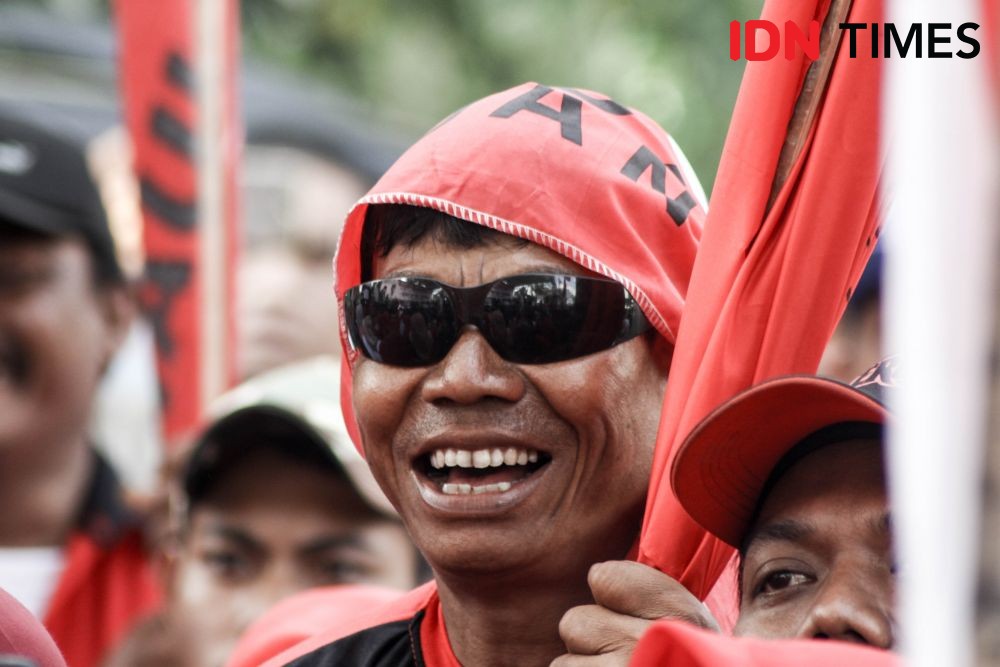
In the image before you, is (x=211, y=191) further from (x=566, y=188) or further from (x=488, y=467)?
(x=488, y=467)

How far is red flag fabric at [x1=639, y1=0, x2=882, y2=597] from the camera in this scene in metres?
2.22

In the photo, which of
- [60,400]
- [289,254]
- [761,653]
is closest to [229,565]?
[60,400]

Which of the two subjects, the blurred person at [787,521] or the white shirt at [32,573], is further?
the white shirt at [32,573]

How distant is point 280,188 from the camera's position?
8.20 m

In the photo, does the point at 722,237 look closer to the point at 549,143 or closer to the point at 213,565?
the point at 549,143

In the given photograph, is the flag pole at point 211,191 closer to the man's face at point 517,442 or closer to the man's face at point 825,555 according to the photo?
the man's face at point 517,442

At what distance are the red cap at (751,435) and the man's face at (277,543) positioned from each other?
1656mm

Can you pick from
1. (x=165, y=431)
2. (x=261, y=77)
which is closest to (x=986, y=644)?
(x=165, y=431)

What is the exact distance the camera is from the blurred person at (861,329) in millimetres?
4391

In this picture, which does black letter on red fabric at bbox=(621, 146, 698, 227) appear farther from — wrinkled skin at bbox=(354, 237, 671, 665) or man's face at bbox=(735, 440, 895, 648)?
man's face at bbox=(735, 440, 895, 648)

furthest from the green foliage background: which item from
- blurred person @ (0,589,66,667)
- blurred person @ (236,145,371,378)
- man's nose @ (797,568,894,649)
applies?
man's nose @ (797,568,894,649)

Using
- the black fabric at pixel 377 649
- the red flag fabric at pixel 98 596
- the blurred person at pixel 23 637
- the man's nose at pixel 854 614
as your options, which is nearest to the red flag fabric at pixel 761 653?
the man's nose at pixel 854 614

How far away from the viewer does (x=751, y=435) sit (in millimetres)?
2254

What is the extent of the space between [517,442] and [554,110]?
55 cm
